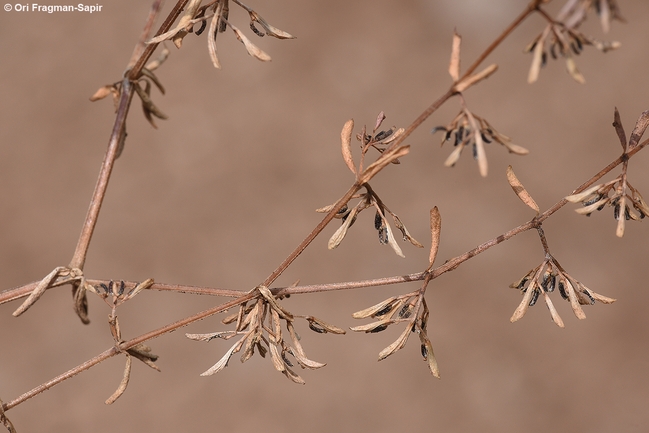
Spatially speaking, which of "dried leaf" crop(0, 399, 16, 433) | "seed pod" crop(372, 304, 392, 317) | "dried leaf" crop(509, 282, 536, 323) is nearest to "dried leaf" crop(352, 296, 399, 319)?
"seed pod" crop(372, 304, 392, 317)

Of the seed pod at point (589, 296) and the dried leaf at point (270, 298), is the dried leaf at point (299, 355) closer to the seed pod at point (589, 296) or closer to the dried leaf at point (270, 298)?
the dried leaf at point (270, 298)

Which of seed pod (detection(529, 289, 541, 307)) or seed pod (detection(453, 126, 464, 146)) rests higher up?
seed pod (detection(453, 126, 464, 146))

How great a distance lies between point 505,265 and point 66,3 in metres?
2.13

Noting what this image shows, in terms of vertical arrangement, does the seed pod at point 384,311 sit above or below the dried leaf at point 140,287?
below

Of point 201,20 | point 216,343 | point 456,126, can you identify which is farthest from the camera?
point 216,343

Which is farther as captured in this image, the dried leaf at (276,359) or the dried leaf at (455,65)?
the dried leaf at (276,359)

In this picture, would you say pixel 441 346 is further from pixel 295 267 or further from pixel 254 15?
pixel 254 15

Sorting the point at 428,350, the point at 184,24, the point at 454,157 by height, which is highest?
the point at 184,24

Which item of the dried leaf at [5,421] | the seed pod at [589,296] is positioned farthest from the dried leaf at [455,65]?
the dried leaf at [5,421]

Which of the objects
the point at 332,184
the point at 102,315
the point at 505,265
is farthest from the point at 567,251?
the point at 102,315

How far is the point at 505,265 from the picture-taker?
2.65 meters

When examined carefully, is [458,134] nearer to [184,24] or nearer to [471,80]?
[471,80]

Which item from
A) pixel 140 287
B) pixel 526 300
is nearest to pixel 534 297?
pixel 526 300

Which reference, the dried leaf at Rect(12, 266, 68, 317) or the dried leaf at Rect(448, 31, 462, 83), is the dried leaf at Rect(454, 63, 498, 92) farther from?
the dried leaf at Rect(12, 266, 68, 317)
